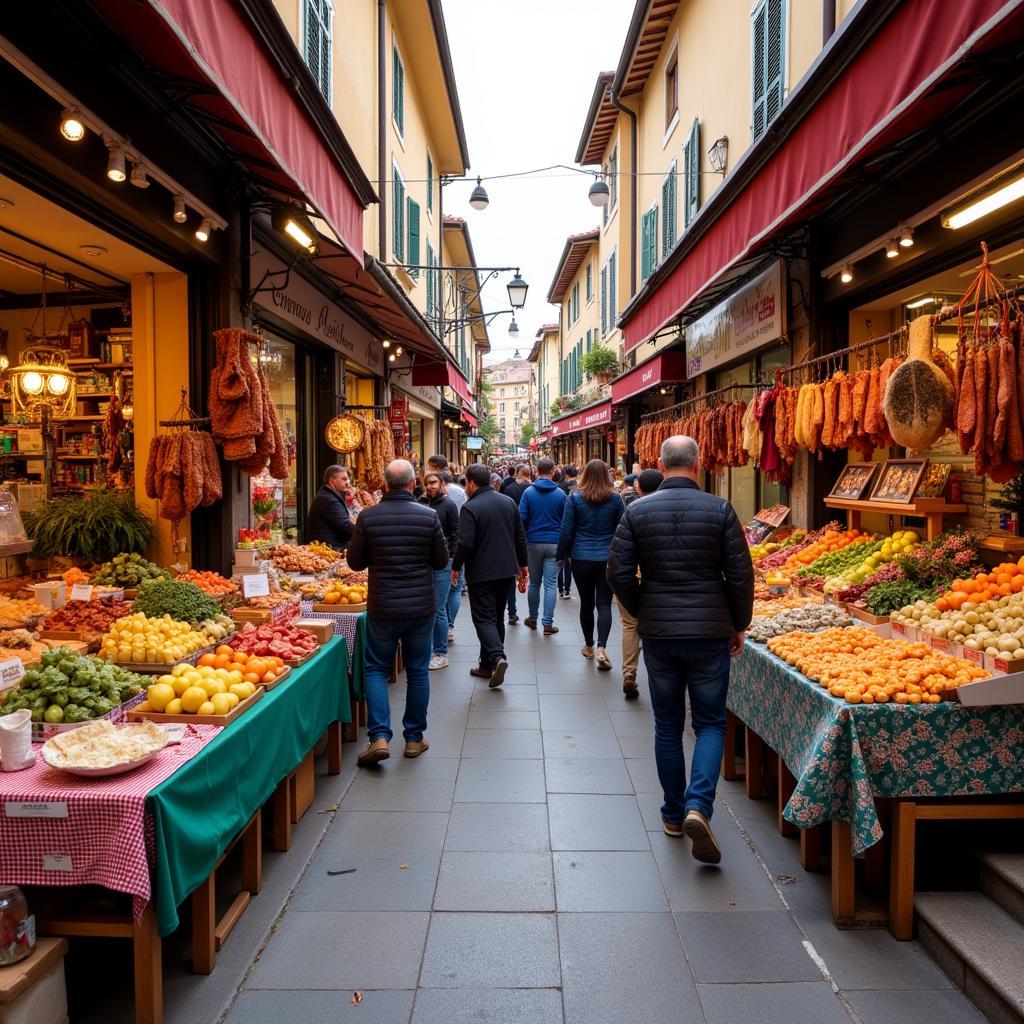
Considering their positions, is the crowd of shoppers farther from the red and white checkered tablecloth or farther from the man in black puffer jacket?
the red and white checkered tablecloth

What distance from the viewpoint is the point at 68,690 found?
3398mm

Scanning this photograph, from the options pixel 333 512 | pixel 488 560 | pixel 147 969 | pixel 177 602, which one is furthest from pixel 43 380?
pixel 147 969

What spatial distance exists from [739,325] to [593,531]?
3.79 meters

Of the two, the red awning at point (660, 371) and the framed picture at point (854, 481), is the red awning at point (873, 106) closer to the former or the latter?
the framed picture at point (854, 481)

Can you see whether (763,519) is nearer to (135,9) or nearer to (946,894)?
(946,894)

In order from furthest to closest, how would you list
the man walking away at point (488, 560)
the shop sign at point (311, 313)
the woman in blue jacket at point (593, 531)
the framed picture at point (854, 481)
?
the woman in blue jacket at point (593, 531), the shop sign at point (311, 313), the man walking away at point (488, 560), the framed picture at point (854, 481)

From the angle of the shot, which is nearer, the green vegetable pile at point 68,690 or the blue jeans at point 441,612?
the green vegetable pile at point 68,690

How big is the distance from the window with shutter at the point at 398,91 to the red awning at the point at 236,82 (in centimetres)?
953

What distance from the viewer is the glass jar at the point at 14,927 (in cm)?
247

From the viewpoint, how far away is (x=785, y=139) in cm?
539

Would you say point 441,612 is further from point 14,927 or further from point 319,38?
point 319,38

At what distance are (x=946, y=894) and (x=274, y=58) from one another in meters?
5.57

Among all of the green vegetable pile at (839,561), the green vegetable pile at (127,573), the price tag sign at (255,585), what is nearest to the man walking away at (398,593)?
the price tag sign at (255,585)

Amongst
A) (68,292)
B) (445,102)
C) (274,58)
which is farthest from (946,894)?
(445,102)
